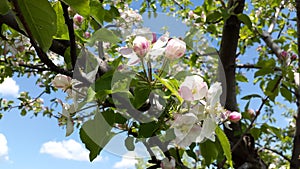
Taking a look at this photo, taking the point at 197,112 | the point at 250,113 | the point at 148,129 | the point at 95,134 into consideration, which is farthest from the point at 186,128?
the point at 250,113

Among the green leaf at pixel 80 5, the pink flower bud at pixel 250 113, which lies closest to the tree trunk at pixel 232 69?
the pink flower bud at pixel 250 113

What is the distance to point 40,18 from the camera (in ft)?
1.77

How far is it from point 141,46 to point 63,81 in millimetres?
219

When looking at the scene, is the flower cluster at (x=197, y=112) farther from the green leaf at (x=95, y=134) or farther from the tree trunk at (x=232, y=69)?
the tree trunk at (x=232, y=69)

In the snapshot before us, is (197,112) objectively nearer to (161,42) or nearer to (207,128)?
(207,128)

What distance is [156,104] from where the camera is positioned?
785 millimetres

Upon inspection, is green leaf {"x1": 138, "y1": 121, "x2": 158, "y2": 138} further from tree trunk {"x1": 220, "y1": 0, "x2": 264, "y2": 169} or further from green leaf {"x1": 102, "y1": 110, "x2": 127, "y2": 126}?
tree trunk {"x1": 220, "y1": 0, "x2": 264, "y2": 169}

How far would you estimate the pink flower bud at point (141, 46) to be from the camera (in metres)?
0.69

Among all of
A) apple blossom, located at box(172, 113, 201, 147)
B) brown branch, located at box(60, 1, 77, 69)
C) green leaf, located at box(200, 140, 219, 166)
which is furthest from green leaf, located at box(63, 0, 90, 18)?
green leaf, located at box(200, 140, 219, 166)

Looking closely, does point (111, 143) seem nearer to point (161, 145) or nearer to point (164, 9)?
point (161, 145)

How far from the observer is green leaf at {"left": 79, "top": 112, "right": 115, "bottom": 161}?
0.84 m

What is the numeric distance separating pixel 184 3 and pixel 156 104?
2.45m

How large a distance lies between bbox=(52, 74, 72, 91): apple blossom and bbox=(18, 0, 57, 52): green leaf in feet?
0.75

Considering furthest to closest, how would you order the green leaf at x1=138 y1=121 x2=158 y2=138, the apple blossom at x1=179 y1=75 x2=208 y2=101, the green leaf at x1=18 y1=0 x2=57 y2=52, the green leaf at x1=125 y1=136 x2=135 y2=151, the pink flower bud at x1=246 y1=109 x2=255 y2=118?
the pink flower bud at x1=246 y1=109 x2=255 y2=118, the green leaf at x1=125 y1=136 x2=135 y2=151, the green leaf at x1=138 y1=121 x2=158 y2=138, the apple blossom at x1=179 y1=75 x2=208 y2=101, the green leaf at x1=18 y1=0 x2=57 y2=52
